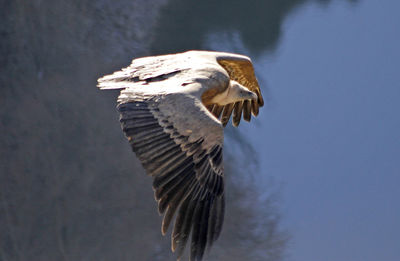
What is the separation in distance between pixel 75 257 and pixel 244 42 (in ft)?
13.5

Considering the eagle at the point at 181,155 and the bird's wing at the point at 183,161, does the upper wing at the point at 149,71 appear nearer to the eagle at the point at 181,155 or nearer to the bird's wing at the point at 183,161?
the eagle at the point at 181,155

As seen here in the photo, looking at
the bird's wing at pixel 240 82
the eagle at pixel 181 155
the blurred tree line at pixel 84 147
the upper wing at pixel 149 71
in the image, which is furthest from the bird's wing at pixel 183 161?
the blurred tree line at pixel 84 147

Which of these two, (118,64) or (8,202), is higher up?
(118,64)

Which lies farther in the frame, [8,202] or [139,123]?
[8,202]

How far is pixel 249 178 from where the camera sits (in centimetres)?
992

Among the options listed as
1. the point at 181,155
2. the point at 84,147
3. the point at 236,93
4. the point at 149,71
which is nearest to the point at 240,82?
the point at 236,93

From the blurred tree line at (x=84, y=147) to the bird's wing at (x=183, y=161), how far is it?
13.9ft

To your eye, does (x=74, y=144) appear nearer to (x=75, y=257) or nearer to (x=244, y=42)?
(x=75, y=257)

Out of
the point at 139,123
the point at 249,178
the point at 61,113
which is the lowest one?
the point at 249,178

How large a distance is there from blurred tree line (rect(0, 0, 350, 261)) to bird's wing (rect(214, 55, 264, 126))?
113 inches

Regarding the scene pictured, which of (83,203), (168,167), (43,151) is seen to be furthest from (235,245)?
(168,167)

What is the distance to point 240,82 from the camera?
671cm

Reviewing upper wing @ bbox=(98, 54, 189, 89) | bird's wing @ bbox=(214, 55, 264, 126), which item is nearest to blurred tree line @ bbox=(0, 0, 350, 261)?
bird's wing @ bbox=(214, 55, 264, 126)

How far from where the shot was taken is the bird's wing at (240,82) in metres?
6.41
